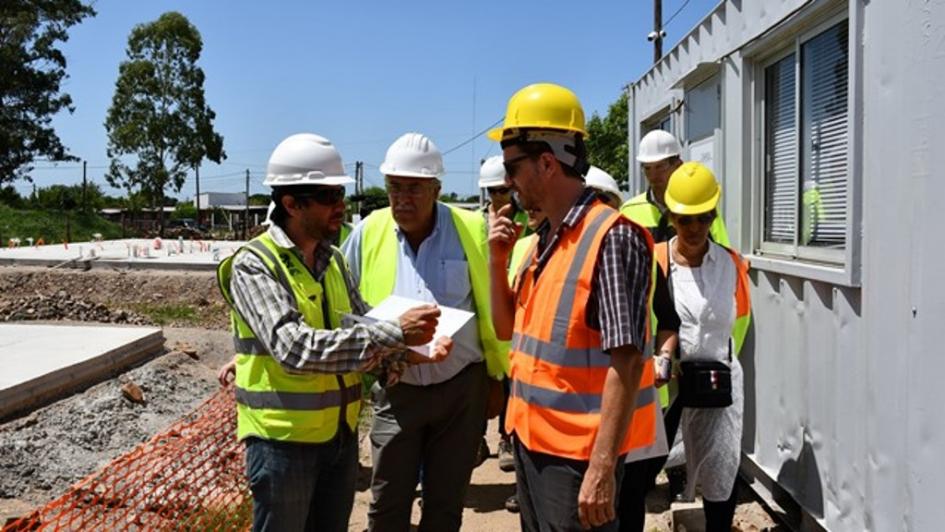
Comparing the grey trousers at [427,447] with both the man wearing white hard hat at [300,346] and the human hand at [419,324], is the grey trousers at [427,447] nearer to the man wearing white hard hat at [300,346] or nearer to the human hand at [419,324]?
the man wearing white hard hat at [300,346]

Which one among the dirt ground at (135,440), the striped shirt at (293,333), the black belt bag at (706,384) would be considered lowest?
the dirt ground at (135,440)

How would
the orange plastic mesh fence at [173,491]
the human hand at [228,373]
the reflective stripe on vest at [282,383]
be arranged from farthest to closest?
the orange plastic mesh fence at [173,491]
the human hand at [228,373]
the reflective stripe on vest at [282,383]

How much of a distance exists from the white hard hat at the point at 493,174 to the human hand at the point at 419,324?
7.87ft

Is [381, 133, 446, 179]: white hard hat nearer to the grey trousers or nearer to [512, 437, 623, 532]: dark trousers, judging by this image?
the grey trousers

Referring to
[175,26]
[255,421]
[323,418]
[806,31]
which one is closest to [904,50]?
[806,31]

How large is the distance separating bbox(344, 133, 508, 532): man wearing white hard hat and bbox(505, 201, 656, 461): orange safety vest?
40.9 inches

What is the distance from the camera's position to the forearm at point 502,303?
271 centimetres

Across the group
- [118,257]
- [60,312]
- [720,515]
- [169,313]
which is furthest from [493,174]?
[118,257]

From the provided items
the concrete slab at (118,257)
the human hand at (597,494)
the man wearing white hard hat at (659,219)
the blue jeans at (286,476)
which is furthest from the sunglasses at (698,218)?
the concrete slab at (118,257)

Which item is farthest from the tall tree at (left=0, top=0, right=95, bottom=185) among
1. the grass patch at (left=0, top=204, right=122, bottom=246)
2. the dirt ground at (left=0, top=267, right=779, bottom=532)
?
the dirt ground at (left=0, top=267, right=779, bottom=532)

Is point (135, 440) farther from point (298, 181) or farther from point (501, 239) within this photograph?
point (501, 239)

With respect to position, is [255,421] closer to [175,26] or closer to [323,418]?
[323,418]

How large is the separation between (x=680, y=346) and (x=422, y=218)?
1.35 m

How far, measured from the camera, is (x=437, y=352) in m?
2.64
